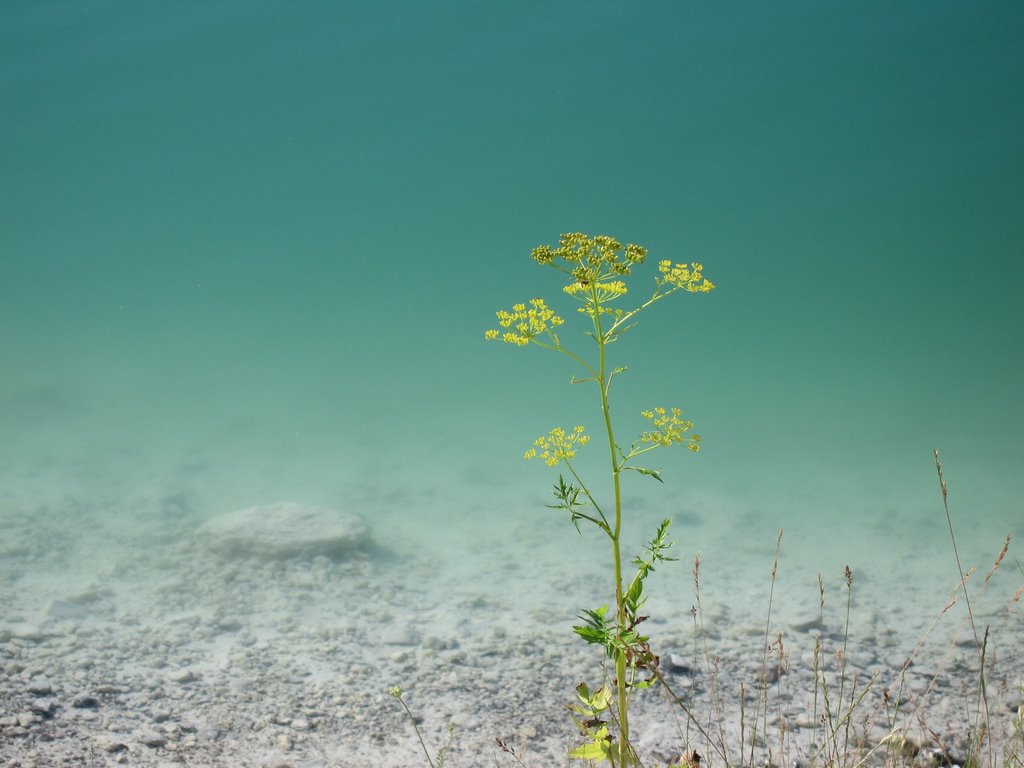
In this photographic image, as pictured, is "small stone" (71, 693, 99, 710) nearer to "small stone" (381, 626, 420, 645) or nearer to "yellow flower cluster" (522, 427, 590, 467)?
"small stone" (381, 626, 420, 645)

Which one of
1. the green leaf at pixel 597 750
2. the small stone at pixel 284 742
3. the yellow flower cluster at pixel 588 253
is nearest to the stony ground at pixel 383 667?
the small stone at pixel 284 742

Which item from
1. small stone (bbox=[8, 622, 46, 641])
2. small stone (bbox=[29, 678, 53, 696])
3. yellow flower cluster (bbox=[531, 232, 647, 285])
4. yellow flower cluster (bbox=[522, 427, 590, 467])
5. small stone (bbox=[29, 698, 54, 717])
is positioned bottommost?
small stone (bbox=[29, 698, 54, 717])

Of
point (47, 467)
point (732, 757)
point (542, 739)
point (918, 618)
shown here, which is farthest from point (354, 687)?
point (47, 467)

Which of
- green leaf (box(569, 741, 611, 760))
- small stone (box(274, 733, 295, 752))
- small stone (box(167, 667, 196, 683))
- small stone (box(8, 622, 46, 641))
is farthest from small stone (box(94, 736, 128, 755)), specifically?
green leaf (box(569, 741, 611, 760))

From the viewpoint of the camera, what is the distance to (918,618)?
19.6 feet

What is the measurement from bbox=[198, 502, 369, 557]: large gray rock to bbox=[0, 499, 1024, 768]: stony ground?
0.14 m

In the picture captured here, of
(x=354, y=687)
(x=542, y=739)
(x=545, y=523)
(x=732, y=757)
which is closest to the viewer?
(x=732, y=757)

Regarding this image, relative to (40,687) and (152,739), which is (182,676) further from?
(152,739)

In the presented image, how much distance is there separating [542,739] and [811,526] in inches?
244

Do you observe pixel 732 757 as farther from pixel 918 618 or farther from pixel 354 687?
pixel 918 618

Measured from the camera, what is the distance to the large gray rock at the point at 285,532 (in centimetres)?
732

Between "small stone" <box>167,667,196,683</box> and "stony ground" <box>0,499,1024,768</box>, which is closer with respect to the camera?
"stony ground" <box>0,499,1024,768</box>

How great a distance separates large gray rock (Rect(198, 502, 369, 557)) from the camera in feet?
24.0

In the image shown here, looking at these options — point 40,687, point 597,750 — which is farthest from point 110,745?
point 597,750
